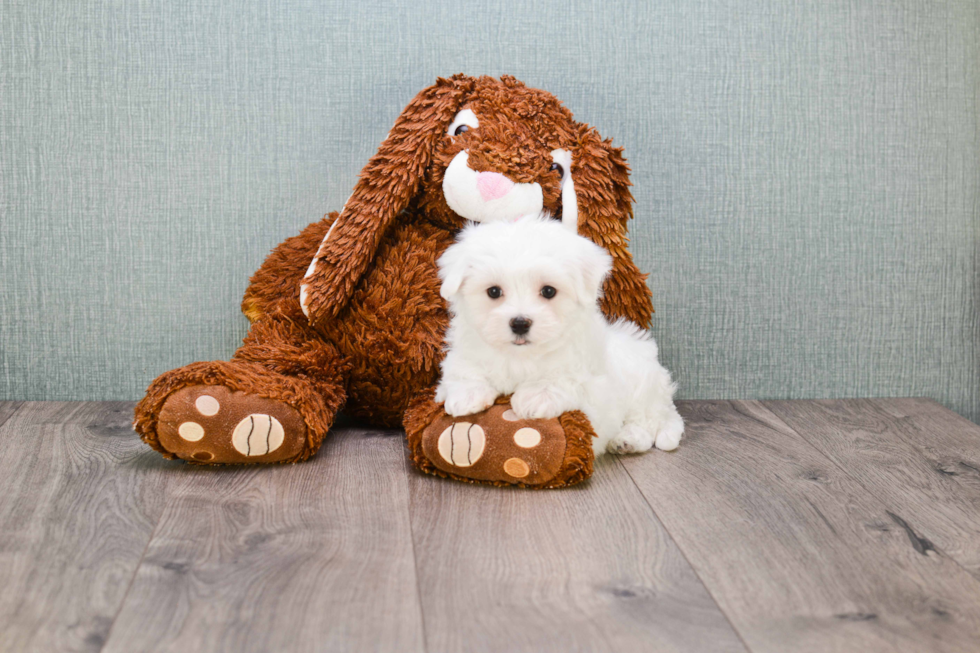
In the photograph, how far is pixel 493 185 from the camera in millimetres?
1368

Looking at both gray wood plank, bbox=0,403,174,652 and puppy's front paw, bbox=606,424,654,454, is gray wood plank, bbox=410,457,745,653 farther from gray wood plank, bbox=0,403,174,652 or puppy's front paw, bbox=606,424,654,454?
gray wood plank, bbox=0,403,174,652

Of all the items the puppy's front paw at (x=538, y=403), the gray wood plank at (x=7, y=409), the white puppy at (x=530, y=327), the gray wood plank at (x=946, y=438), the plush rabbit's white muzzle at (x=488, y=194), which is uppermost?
the plush rabbit's white muzzle at (x=488, y=194)

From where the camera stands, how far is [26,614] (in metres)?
0.89

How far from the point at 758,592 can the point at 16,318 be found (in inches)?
59.4

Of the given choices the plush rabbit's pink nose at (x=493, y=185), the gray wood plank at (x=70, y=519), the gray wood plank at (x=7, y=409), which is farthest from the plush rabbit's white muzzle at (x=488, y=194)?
the gray wood plank at (x=7, y=409)

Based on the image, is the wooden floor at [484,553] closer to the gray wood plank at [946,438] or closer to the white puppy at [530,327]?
the gray wood plank at [946,438]

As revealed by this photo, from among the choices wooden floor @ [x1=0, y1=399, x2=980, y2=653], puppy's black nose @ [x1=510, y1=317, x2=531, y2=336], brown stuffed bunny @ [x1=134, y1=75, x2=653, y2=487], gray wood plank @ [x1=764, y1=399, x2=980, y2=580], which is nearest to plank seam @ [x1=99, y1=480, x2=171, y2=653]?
wooden floor @ [x1=0, y1=399, x2=980, y2=653]

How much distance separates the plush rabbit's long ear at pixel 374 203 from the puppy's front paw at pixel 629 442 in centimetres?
51

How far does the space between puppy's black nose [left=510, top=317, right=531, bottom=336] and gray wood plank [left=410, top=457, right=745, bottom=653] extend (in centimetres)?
24

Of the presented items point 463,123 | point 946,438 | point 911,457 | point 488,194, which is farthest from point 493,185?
point 946,438

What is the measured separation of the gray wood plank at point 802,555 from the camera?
34.9 inches

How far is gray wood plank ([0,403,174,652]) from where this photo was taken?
881mm

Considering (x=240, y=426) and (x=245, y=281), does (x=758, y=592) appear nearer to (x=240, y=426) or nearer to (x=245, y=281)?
(x=240, y=426)

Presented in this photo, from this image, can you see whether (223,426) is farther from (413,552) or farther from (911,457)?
(911,457)
